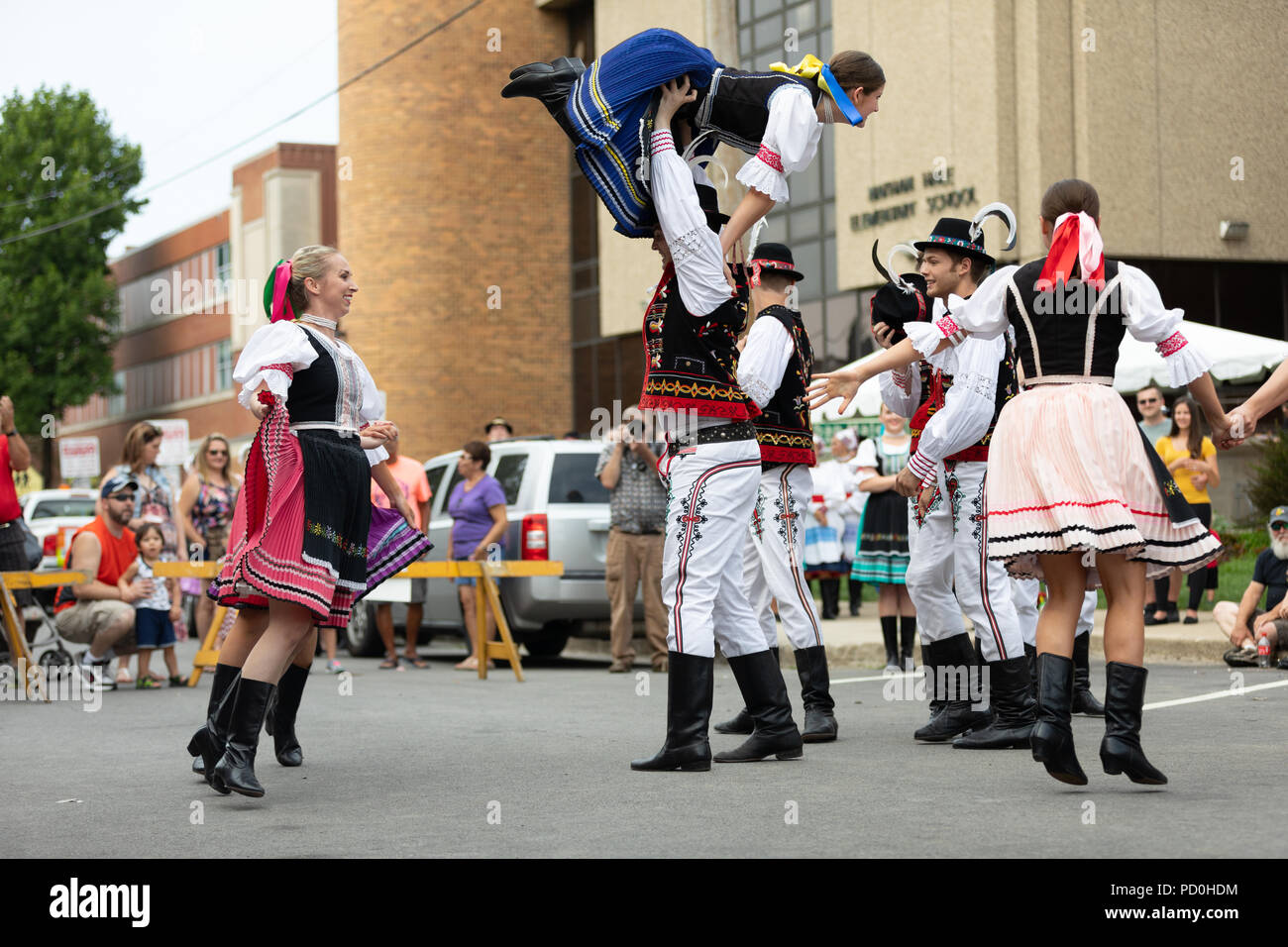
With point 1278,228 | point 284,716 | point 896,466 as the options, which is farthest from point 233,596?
point 1278,228

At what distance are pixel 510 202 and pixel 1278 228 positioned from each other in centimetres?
1735

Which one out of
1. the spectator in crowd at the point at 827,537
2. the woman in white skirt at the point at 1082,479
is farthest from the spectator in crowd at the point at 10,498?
the spectator in crowd at the point at 827,537

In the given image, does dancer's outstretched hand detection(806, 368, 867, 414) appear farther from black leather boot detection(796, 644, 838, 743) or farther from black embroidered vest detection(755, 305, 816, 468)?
black leather boot detection(796, 644, 838, 743)

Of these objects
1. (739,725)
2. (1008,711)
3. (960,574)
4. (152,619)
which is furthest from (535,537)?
(1008,711)

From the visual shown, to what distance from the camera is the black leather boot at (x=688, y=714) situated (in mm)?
6344

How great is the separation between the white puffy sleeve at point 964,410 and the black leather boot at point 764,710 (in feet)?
4.06

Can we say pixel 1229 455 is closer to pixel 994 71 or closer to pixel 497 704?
pixel 994 71

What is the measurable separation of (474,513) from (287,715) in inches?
268

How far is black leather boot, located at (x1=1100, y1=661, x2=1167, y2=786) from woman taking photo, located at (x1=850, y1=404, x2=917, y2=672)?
5971 mm

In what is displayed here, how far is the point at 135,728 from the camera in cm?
895

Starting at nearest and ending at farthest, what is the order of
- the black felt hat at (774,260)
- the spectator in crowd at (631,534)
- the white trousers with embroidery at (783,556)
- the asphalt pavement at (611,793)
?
1. the asphalt pavement at (611,793)
2. the white trousers with embroidery at (783,556)
3. the black felt hat at (774,260)
4. the spectator in crowd at (631,534)

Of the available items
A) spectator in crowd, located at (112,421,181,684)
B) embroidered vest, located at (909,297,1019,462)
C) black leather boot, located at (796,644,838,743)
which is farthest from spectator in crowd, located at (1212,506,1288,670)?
spectator in crowd, located at (112,421,181,684)

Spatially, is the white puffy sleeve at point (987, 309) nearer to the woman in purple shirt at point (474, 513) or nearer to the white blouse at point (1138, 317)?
the white blouse at point (1138, 317)

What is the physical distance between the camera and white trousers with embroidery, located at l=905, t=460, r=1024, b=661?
7156 mm
